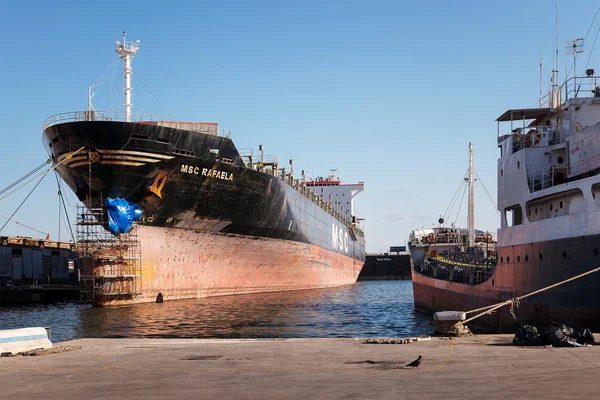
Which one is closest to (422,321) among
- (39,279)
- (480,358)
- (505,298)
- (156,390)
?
(505,298)

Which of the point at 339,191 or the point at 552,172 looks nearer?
the point at 552,172

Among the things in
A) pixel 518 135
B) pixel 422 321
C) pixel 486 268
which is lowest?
pixel 422 321

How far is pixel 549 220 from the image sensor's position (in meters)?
21.3

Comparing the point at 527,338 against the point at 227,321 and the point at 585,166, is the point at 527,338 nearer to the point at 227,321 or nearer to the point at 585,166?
the point at 585,166

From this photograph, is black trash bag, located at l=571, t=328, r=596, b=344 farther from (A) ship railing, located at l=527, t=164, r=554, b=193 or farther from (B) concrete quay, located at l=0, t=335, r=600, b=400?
(A) ship railing, located at l=527, t=164, r=554, b=193

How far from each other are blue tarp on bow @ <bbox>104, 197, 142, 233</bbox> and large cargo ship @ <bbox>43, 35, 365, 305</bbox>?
1.03ft

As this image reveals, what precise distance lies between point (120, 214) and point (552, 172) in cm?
2362

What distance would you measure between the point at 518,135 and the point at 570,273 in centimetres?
818

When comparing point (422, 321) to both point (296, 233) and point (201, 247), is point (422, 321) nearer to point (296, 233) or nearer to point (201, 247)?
point (201, 247)

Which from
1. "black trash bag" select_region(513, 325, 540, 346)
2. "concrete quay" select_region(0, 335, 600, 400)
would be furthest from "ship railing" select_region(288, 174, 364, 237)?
"black trash bag" select_region(513, 325, 540, 346)

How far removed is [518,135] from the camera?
26.4 m

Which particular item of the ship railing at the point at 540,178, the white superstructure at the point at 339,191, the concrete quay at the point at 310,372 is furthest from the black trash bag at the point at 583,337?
the white superstructure at the point at 339,191

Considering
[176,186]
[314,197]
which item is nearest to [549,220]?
[176,186]

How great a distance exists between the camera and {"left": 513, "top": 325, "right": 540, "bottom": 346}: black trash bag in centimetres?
1419
